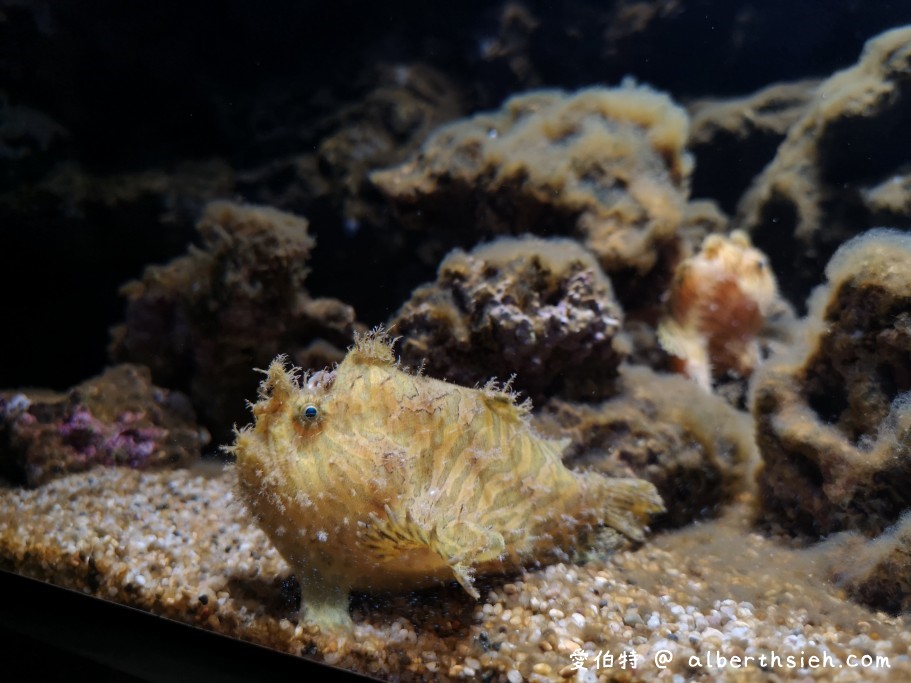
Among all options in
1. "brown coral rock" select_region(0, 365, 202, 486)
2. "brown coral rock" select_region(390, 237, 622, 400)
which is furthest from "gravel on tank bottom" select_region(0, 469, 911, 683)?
"brown coral rock" select_region(390, 237, 622, 400)

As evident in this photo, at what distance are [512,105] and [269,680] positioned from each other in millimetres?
6131

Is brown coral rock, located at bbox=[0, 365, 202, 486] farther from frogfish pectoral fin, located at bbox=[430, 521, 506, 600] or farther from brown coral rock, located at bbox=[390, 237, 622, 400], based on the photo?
frogfish pectoral fin, located at bbox=[430, 521, 506, 600]

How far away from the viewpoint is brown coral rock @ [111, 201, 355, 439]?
4648 mm

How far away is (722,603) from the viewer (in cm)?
259

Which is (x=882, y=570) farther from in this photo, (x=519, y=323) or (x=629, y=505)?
(x=519, y=323)

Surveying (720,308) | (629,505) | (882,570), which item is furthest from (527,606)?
(720,308)

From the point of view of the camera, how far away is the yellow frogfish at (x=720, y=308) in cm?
520

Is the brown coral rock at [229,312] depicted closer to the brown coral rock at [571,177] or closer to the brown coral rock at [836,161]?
the brown coral rock at [571,177]

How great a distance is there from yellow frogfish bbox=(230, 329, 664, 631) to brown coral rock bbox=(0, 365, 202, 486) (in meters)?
2.42

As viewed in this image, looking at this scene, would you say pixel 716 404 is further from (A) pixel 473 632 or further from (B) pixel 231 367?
(B) pixel 231 367

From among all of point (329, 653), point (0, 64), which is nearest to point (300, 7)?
point (0, 64)

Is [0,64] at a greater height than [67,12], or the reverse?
[67,12]

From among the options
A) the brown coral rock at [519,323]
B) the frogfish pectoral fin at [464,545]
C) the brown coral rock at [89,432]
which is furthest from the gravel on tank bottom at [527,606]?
the brown coral rock at [519,323]

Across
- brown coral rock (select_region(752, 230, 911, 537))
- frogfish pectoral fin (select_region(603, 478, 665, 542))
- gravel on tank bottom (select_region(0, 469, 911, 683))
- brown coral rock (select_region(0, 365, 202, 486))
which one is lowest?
brown coral rock (select_region(0, 365, 202, 486))
